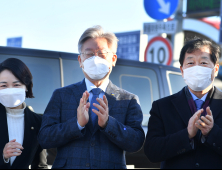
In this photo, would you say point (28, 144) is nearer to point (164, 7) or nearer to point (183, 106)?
point (183, 106)

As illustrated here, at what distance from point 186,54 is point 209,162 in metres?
0.87

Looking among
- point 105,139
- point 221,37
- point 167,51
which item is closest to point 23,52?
point 105,139

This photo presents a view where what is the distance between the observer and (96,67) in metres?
2.42

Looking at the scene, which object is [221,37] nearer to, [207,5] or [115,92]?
[207,5]

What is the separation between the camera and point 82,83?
255 cm

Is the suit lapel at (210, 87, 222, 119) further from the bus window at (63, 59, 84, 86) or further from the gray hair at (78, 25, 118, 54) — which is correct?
the bus window at (63, 59, 84, 86)

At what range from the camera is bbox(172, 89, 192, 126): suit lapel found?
94.2 inches

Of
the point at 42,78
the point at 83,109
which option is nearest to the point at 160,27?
the point at 42,78

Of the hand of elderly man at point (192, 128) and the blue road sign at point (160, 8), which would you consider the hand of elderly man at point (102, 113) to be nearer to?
the hand of elderly man at point (192, 128)

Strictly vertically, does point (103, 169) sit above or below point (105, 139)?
below

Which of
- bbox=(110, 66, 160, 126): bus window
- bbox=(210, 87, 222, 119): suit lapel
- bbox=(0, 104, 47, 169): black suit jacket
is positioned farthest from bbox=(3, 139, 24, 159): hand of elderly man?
bbox=(110, 66, 160, 126): bus window

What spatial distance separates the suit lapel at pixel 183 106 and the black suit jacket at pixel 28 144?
1176mm

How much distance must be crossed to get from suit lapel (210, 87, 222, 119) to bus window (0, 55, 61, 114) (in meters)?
Result: 1.87

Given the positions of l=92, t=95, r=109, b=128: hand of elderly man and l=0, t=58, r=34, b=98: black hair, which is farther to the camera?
l=0, t=58, r=34, b=98: black hair
